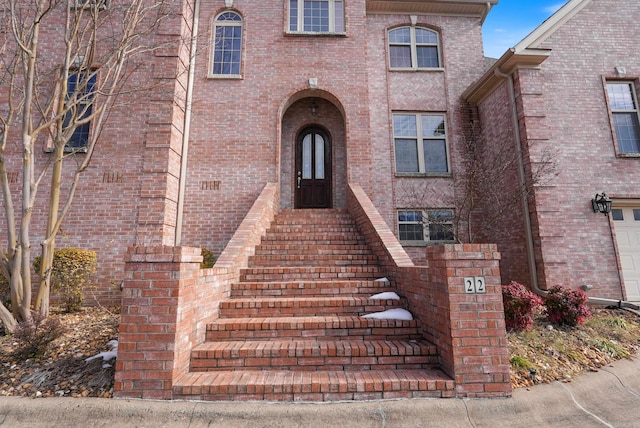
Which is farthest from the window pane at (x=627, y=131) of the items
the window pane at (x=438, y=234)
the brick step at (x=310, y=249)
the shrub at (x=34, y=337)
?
the shrub at (x=34, y=337)

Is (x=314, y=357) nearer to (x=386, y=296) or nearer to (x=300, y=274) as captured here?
(x=386, y=296)

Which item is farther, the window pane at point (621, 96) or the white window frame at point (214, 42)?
the white window frame at point (214, 42)

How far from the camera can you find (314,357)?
3.39m

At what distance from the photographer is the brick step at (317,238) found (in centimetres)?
616

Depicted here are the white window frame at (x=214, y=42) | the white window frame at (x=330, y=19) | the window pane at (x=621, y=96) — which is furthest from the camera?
the white window frame at (x=330, y=19)

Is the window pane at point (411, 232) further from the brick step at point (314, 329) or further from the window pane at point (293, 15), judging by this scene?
the window pane at point (293, 15)

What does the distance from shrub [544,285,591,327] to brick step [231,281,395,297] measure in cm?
276

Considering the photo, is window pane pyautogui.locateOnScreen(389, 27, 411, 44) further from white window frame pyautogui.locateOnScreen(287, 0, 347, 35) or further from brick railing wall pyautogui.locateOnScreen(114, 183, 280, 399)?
brick railing wall pyautogui.locateOnScreen(114, 183, 280, 399)

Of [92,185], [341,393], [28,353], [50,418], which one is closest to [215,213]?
[92,185]

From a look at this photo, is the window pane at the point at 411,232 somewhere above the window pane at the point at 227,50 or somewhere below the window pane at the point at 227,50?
below

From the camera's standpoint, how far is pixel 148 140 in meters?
7.18

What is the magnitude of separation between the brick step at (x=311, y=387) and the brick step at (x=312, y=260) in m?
2.47

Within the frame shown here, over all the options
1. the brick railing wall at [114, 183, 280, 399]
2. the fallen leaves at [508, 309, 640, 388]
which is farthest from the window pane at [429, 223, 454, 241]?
the brick railing wall at [114, 183, 280, 399]

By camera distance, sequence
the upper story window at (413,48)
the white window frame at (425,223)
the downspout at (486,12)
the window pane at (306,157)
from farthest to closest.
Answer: the upper story window at (413,48) → the downspout at (486,12) → the window pane at (306,157) → the white window frame at (425,223)
